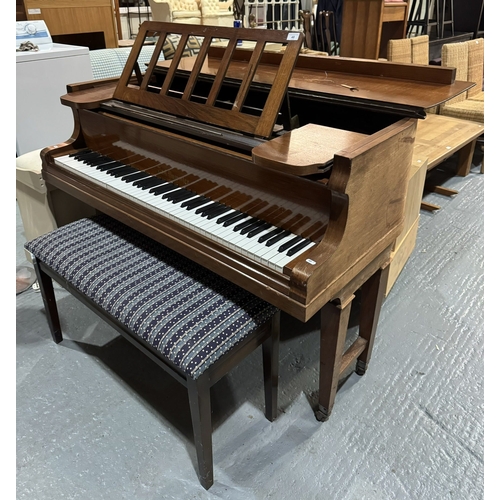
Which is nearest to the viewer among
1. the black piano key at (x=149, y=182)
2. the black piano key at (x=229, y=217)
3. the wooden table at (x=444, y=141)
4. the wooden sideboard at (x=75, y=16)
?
the black piano key at (x=229, y=217)

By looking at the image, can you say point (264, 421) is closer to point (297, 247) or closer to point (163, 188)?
point (297, 247)

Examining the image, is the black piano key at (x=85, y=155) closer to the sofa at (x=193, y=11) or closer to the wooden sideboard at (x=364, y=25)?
the wooden sideboard at (x=364, y=25)

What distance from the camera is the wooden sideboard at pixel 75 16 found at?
435cm

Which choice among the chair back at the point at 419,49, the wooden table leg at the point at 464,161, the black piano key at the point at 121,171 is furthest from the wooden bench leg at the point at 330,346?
the chair back at the point at 419,49

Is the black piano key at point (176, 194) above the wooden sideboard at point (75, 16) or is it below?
below

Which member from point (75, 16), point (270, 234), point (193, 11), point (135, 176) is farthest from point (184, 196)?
point (193, 11)

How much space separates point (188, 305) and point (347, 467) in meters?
0.77

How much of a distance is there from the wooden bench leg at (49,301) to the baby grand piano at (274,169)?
36 cm

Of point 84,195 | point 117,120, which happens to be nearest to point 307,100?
point 117,120

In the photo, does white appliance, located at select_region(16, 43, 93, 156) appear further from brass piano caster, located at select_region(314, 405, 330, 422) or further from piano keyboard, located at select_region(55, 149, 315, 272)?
brass piano caster, located at select_region(314, 405, 330, 422)

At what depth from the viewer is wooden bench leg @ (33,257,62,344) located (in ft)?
5.98

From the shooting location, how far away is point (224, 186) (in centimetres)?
144

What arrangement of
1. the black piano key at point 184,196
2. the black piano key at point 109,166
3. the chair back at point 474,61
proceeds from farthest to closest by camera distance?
the chair back at point 474,61
the black piano key at point 109,166
the black piano key at point 184,196

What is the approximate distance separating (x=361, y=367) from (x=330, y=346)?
1.53 feet
